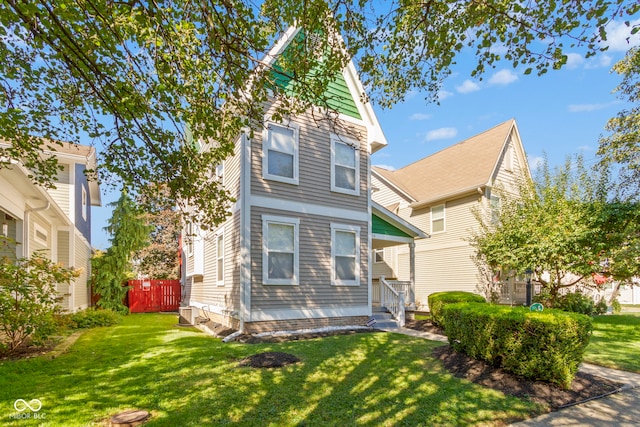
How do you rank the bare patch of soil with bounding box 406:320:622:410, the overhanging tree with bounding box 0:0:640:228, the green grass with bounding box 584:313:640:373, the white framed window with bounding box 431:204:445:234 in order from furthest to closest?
the white framed window with bounding box 431:204:445:234 → the green grass with bounding box 584:313:640:373 → the bare patch of soil with bounding box 406:320:622:410 → the overhanging tree with bounding box 0:0:640:228

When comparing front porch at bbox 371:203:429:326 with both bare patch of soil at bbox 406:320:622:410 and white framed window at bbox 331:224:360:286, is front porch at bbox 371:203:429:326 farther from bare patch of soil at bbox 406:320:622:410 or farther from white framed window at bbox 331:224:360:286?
bare patch of soil at bbox 406:320:622:410

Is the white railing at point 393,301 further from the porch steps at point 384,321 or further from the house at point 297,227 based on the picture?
the house at point 297,227

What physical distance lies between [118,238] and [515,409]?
52.8 feet

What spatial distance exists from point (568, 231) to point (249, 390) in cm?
1223

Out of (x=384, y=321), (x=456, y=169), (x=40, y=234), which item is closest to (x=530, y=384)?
(x=384, y=321)

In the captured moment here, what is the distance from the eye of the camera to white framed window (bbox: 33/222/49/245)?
10164 mm

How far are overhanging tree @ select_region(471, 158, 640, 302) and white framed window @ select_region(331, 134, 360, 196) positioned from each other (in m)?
6.80

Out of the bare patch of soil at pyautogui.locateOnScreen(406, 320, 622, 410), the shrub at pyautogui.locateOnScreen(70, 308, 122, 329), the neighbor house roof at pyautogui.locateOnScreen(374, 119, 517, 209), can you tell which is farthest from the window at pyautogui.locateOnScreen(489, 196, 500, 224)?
the shrub at pyautogui.locateOnScreen(70, 308, 122, 329)

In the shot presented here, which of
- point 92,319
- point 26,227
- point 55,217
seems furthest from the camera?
point 55,217

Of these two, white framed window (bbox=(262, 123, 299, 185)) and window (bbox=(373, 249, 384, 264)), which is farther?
window (bbox=(373, 249, 384, 264))

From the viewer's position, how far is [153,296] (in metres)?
18.0

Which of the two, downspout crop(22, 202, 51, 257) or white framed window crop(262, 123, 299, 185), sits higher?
white framed window crop(262, 123, 299, 185)

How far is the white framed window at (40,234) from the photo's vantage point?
10.2 metres

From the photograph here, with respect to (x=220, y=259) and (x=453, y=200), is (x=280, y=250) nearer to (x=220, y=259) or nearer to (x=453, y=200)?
(x=220, y=259)
